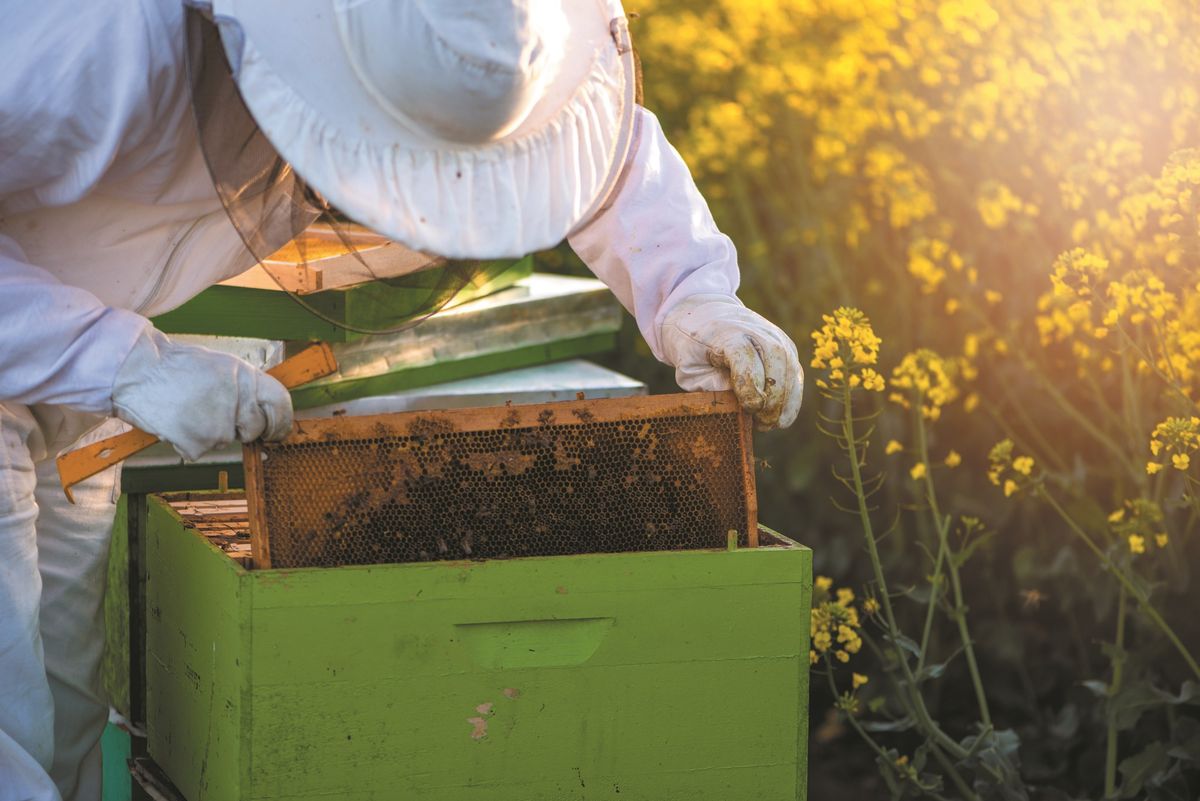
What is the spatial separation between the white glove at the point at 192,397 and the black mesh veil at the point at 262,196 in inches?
5.9

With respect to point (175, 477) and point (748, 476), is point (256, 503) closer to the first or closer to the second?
point (748, 476)

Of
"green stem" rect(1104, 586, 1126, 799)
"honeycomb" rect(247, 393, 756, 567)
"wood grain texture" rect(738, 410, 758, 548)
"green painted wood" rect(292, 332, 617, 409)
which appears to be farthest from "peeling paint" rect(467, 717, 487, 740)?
"green stem" rect(1104, 586, 1126, 799)

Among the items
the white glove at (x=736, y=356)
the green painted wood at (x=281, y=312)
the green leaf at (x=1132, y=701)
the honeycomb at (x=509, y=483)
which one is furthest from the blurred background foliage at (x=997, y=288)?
the green painted wood at (x=281, y=312)

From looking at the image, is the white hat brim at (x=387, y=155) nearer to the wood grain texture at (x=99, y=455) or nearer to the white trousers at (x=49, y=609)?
the wood grain texture at (x=99, y=455)

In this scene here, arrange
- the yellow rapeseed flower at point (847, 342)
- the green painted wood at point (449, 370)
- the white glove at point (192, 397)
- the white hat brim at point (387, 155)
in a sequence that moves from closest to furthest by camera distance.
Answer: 1. the white hat brim at point (387, 155)
2. the white glove at point (192, 397)
3. the yellow rapeseed flower at point (847, 342)
4. the green painted wood at point (449, 370)

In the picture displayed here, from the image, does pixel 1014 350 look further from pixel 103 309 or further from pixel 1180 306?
pixel 103 309

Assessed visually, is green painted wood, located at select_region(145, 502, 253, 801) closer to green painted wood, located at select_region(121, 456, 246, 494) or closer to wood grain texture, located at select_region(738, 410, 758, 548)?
green painted wood, located at select_region(121, 456, 246, 494)

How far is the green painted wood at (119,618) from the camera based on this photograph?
2922 millimetres

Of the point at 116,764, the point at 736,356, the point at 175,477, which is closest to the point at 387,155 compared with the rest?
the point at 736,356

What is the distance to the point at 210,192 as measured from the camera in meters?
2.39

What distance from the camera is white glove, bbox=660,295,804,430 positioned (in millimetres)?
2365

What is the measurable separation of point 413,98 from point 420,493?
2.13 ft

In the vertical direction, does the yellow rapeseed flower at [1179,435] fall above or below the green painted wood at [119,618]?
above

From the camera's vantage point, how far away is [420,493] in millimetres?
2307
